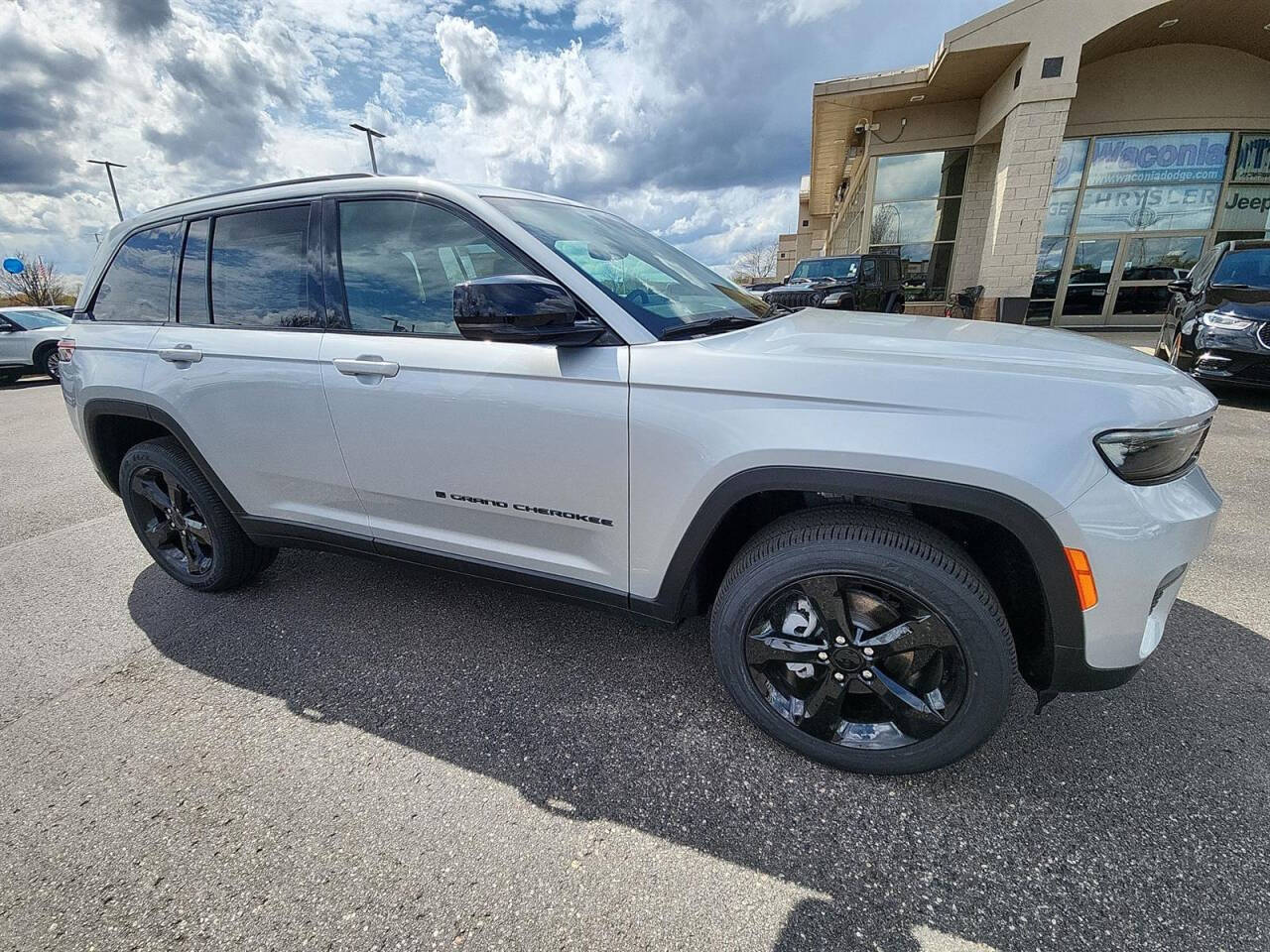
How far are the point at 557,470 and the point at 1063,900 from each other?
174 centimetres

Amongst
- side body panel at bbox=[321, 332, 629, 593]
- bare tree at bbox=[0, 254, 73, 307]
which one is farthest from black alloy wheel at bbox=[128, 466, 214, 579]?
bare tree at bbox=[0, 254, 73, 307]

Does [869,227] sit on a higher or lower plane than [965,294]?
higher

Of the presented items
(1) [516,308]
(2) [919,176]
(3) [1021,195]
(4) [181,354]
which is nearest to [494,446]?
(1) [516,308]

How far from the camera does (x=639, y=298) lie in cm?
203

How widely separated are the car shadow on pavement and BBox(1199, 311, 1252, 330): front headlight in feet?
16.9

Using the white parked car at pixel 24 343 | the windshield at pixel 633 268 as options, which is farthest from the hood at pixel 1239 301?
the white parked car at pixel 24 343

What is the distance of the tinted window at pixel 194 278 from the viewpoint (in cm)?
262

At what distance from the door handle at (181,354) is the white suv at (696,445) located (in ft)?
0.05

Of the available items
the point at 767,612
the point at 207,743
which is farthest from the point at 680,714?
the point at 207,743

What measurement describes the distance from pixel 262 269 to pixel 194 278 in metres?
0.45

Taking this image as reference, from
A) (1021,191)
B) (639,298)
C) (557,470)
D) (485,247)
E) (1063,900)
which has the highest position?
(1021,191)

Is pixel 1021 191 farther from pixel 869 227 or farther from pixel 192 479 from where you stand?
pixel 192 479

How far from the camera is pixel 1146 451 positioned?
147 centimetres

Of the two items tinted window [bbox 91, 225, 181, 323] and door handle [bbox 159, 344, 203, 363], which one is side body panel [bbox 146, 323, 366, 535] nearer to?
door handle [bbox 159, 344, 203, 363]
